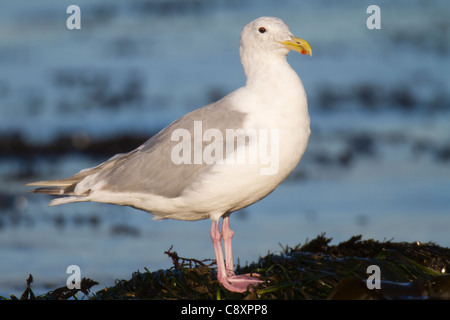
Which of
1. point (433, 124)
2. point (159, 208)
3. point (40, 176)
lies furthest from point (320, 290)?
point (433, 124)

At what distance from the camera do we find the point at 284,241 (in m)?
9.56

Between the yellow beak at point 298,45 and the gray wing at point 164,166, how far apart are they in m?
0.78

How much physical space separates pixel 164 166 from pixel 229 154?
78 centimetres

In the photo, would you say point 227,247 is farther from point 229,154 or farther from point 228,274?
point 229,154

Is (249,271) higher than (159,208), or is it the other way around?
(159,208)

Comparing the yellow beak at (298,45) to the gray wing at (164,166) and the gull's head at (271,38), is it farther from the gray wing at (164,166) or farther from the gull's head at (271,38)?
the gray wing at (164,166)

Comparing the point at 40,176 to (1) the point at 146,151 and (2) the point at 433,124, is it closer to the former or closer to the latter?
(1) the point at 146,151

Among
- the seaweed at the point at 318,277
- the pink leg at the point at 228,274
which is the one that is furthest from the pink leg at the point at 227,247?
the seaweed at the point at 318,277

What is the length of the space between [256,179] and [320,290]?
1139 millimetres

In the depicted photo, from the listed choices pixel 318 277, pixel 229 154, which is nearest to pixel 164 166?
pixel 229 154

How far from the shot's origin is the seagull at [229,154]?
659cm

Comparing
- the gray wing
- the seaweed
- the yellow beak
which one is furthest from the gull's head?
the seaweed

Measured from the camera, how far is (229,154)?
6652mm
